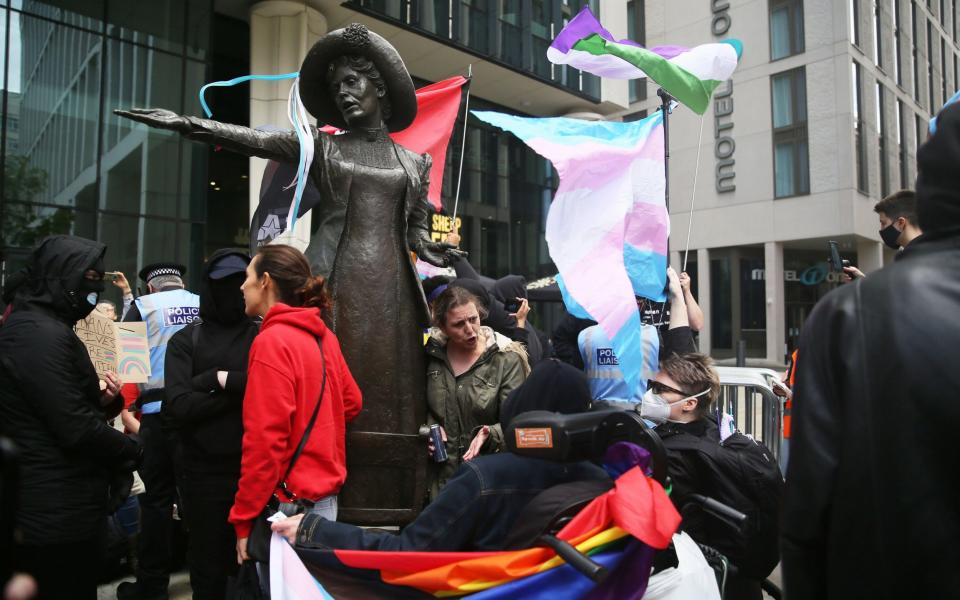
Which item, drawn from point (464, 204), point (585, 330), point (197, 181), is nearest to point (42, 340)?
point (585, 330)

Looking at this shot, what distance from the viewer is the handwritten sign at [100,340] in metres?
3.22

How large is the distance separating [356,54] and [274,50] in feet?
33.5

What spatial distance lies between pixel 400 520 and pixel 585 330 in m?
1.88

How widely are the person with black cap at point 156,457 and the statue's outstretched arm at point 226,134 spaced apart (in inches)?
59.0

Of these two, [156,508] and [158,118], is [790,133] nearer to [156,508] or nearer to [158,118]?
[156,508]

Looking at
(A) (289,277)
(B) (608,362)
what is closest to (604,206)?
(B) (608,362)

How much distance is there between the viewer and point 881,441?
1257 millimetres

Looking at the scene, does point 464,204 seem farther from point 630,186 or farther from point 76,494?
point 76,494

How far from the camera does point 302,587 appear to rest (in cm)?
216

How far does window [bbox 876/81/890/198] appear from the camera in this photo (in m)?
29.1

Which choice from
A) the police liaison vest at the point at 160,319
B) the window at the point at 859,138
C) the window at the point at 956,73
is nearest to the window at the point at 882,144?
the window at the point at 859,138

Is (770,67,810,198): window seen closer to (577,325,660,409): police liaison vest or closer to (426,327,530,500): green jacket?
(577,325,660,409): police liaison vest

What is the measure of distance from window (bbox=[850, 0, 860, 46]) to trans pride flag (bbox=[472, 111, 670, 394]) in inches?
1085

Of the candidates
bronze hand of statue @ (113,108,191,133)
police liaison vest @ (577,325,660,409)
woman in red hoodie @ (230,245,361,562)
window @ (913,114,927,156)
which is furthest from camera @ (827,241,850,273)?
window @ (913,114,927,156)
